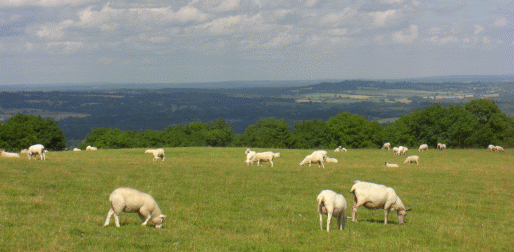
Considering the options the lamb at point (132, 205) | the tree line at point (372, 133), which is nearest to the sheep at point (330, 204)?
the lamb at point (132, 205)

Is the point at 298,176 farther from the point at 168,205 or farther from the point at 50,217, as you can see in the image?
the point at 50,217

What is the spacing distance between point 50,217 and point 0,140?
6777 centimetres

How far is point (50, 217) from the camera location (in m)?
11.8

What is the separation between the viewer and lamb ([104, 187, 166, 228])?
10.6 m

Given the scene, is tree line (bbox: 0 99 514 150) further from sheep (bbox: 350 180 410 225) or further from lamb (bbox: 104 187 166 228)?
sheep (bbox: 350 180 410 225)

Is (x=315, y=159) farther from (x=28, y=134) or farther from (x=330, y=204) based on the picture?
(x=28, y=134)

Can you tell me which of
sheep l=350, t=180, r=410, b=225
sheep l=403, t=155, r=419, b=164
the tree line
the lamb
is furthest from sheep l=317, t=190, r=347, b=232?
the tree line

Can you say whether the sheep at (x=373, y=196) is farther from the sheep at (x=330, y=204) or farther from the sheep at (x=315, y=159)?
the sheep at (x=315, y=159)

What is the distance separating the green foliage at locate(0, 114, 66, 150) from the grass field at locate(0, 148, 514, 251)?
2060 inches

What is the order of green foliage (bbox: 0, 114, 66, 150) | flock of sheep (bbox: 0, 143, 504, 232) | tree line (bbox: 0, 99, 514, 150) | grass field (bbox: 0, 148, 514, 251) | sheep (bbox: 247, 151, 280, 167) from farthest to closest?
tree line (bbox: 0, 99, 514, 150) → green foliage (bbox: 0, 114, 66, 150) → sheep (bbox: 247, 151, 280, 167) → flock of sheep (bbox: 0, 143, 504, 232) → grass field (bbox: 0, 148, 514, 251)

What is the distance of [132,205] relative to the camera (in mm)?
10828

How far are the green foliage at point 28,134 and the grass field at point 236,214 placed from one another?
52319mm

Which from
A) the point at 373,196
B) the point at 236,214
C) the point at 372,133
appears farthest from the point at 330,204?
the point at 372,133

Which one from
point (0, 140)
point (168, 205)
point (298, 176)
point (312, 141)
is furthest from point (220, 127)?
point (168, 205)
